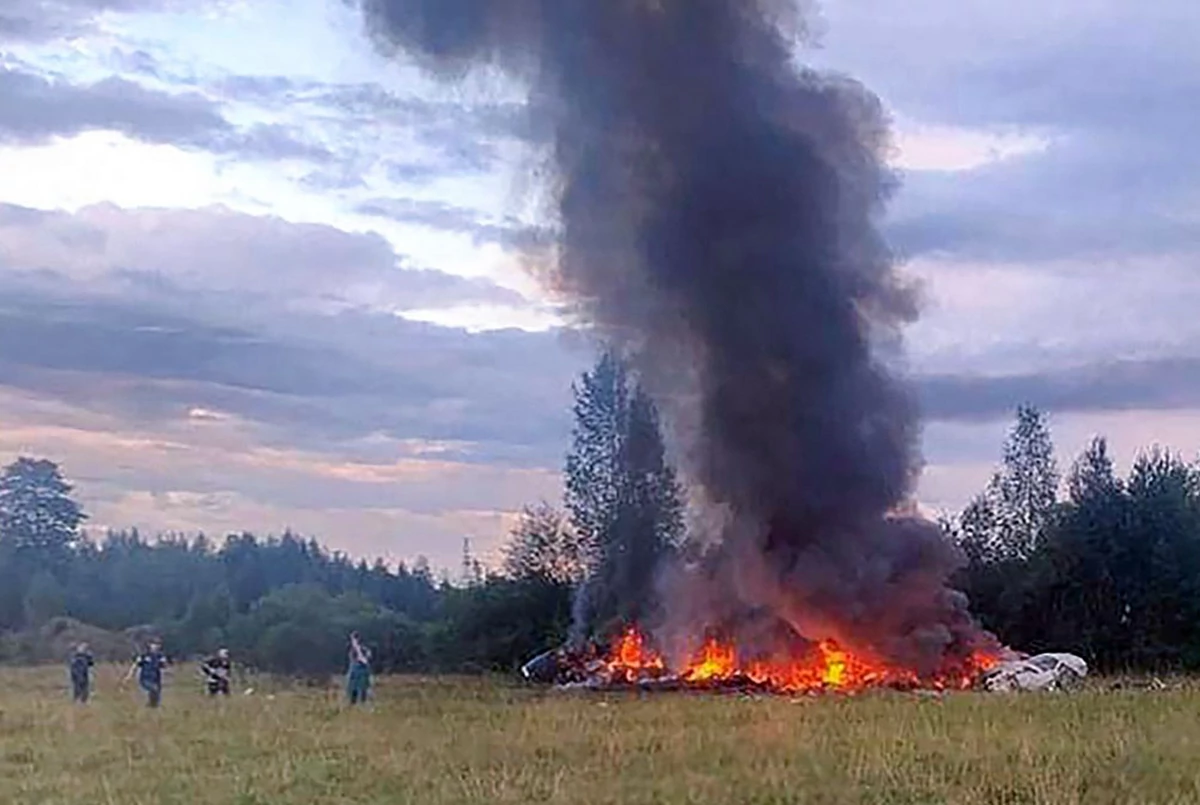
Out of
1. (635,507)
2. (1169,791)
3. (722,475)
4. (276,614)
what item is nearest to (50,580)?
(276,614)

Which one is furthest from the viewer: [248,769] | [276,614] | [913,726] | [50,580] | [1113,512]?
[50,580]

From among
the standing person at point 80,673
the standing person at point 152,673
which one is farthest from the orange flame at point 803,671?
the standing person at point 80,673

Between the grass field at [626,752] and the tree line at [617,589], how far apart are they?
2333 centimetres

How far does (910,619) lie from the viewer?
4884 cm

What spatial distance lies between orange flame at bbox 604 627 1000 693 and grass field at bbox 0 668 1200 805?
911 cm

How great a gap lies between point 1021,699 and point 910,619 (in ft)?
46.3

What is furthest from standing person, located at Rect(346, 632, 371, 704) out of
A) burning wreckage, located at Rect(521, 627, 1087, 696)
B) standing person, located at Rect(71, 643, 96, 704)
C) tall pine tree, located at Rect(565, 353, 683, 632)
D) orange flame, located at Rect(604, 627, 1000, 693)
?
tall pine tree, located at Rect(565, 353, 683, 632)

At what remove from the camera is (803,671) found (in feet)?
157

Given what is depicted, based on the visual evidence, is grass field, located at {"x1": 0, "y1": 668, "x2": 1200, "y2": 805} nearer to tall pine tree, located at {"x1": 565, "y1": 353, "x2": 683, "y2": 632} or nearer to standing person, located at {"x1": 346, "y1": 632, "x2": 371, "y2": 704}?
standing person, located at {"x1": 346, "y1": 632, "x2": 371, "y2": 704}

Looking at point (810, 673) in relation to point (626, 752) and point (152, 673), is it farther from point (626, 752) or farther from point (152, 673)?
point (626, 752)

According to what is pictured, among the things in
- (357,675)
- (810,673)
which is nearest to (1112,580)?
(810,673)

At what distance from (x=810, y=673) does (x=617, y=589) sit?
20.4 meters

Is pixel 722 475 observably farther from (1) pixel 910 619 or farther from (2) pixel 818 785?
(2) pixel 818 785

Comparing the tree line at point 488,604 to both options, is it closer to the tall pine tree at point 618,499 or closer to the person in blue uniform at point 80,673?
the tall pine tree at point 618,499
